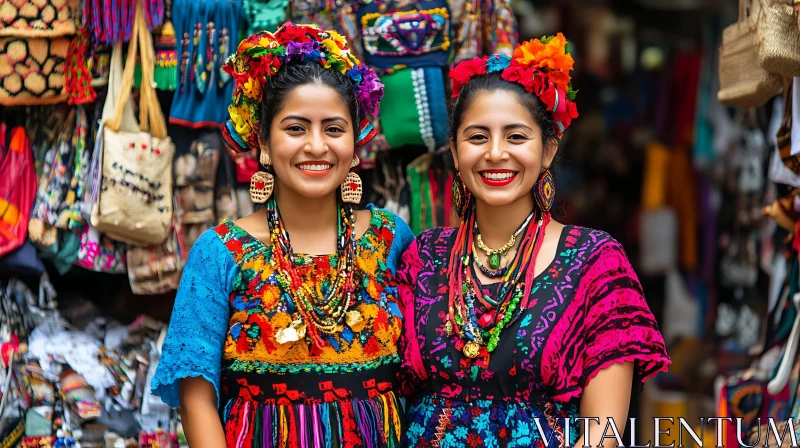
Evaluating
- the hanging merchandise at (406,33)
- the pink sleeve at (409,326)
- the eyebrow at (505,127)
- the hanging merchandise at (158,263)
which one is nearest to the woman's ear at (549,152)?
the eyebrow at (505,127)

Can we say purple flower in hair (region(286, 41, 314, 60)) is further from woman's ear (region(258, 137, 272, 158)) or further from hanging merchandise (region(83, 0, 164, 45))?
hanging merchandise (region(83, 0, 164, 45))

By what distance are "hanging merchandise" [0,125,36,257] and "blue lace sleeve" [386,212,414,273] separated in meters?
1.53

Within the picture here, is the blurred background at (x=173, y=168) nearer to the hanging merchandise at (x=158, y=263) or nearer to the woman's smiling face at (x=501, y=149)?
the hanging merchandise at (x=158, y=263)

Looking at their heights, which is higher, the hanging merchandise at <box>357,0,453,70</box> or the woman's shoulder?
the hanging merchandise at <box>357,0,453,70</box>

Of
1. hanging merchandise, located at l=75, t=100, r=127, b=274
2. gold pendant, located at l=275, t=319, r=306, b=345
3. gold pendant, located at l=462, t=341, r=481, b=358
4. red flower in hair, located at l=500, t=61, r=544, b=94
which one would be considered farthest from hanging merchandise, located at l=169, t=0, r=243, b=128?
gold pendant, located at l=462, t=341, r=481, b=358

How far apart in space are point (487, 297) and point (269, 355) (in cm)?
62

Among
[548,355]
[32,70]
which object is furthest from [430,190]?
[32,70]

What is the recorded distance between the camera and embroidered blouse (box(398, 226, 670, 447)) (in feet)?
8.04

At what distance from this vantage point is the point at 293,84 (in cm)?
267

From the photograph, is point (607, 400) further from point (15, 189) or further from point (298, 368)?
point (15, 189)

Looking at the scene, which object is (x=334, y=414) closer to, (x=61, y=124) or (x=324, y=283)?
(x=324, y=283)

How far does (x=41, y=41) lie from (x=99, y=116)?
1.13 feet

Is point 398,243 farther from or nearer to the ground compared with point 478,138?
nearer to the ground

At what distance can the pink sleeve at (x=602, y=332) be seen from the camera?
2.43 m
